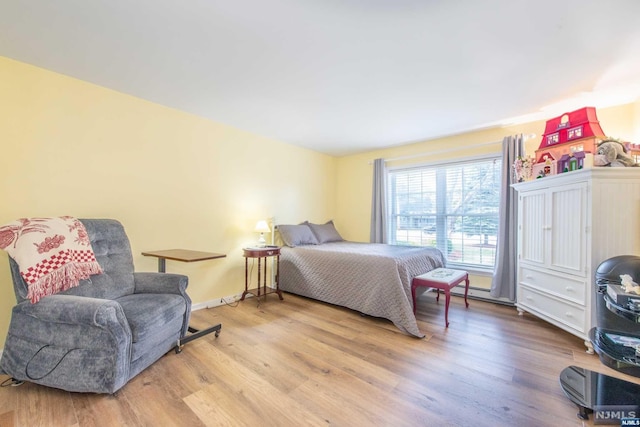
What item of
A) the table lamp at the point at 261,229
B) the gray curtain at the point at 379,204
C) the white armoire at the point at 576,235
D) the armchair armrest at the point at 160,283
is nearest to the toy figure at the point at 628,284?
the white armoire at the point at 576,235

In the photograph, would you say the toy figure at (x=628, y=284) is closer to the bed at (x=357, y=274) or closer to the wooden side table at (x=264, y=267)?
the bed at (x=357, y=274)

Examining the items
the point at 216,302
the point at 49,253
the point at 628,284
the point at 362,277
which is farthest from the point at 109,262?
the point at 628,284

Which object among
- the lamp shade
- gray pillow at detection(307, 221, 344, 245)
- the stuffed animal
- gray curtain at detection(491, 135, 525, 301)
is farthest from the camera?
gray pillow at detection(307, 221, 344, 245)

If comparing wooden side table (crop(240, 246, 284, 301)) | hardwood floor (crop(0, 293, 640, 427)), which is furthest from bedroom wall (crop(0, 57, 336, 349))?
hardwood floor (crop(0, 293, 640, 427))

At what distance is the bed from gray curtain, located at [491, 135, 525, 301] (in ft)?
2.30

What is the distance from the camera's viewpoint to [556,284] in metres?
2.50

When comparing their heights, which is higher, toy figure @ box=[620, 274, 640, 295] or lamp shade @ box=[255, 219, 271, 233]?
lamp shade @ box=[255, 219, 271, 233]

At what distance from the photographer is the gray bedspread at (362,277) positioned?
2.64 metres

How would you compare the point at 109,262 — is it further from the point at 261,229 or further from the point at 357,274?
the point at 357,274

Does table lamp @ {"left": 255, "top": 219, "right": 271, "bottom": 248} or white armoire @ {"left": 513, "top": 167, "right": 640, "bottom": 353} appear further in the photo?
table lamp @ {"left": 255, "top": 219, "right": 271, "bottom": 248}

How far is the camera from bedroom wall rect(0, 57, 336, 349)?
6.88ft

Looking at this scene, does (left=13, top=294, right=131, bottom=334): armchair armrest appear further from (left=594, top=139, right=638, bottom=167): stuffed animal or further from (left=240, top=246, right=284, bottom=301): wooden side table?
(left=594, top=139, right=638, bottom=167): stuffed animal

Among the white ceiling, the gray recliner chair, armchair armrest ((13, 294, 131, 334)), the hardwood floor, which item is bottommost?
the hardwood floor

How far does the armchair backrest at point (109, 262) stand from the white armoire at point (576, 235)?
3.83 m
